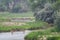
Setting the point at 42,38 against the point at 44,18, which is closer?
the point at 42,38

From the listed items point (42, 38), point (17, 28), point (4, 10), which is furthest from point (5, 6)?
point (42, 38)

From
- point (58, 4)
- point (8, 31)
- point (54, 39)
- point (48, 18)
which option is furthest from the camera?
point (48, 18)

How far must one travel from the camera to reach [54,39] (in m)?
32.2

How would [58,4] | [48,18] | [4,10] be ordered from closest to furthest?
[58,4]
[48,18]
[4,10]

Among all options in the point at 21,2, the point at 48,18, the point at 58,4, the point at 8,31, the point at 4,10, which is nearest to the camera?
the point at 58,4

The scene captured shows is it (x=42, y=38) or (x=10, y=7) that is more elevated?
(x=42, y=38)

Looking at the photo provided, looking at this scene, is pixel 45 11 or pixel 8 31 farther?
pixel 45 11

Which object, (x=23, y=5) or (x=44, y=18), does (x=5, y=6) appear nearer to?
(x=23, y=5)

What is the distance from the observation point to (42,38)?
108 ft

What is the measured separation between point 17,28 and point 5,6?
2528 inches

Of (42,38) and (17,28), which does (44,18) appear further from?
(42,38)

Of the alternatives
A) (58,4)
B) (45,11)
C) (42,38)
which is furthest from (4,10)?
(42,38)

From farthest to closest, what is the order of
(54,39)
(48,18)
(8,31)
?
(48,18) → (8,31) → (54,39)

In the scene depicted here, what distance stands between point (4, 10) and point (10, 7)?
6.85 metres
